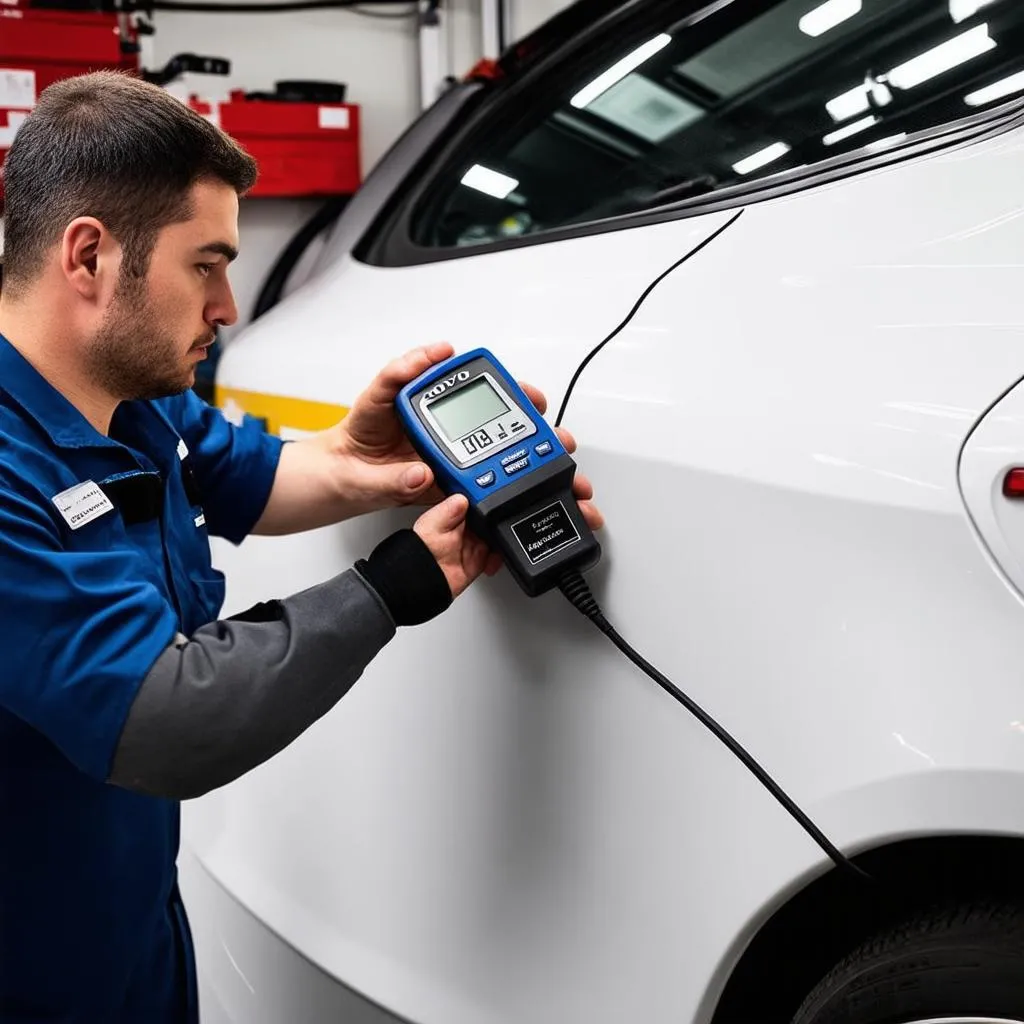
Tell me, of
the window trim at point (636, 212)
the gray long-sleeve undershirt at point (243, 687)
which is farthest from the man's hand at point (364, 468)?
the window trim at point (636, 212)

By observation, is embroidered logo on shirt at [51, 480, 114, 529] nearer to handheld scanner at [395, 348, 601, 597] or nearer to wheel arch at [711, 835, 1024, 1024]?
handheld scanner at [395, 348, 601, 597]

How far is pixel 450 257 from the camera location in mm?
1282

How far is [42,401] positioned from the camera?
917 millimetres

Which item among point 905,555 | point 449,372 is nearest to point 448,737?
point 449,372

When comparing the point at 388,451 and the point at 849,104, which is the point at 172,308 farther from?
the point at 849,104

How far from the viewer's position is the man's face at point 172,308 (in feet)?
3.02

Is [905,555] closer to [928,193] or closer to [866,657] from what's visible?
[866,657]

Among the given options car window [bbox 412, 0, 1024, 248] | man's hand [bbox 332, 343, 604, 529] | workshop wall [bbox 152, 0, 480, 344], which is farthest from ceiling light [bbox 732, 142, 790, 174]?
workshop wall [bbox 152, 0, 480, 344]

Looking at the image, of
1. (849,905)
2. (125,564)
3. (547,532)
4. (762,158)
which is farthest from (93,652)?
(762,158)

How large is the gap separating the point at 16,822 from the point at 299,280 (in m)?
1.23

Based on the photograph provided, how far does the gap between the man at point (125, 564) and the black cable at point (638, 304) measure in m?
0.09

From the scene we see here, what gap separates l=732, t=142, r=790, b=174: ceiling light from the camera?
3.36 feet

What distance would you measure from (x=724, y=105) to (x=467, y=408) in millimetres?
467

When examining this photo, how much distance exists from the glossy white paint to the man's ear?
0.96ft
